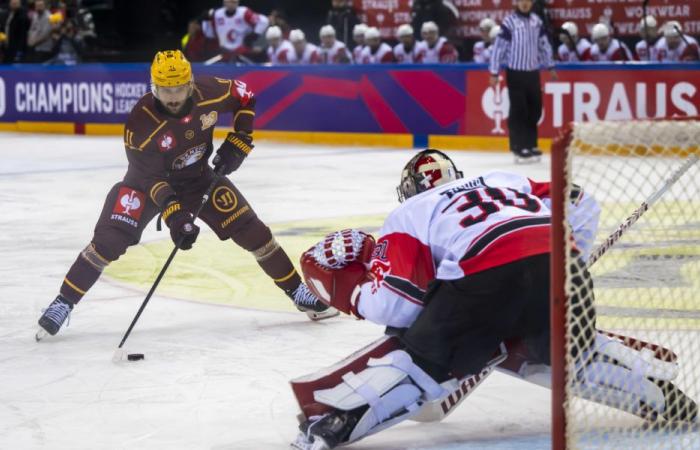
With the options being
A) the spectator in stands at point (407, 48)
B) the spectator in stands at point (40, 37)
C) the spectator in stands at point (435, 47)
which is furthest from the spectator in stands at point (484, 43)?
the spectator in stands at point (40, 37)

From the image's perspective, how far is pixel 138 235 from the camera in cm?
613

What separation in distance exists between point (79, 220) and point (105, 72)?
8.76 metres

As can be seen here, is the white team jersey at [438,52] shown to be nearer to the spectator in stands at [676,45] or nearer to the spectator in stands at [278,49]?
the spectator in stands at [278,49]

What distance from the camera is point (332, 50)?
59.1ft

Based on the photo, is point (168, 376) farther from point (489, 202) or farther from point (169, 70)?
point (489, 202)

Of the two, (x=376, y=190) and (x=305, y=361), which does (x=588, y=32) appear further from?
(x=305, y=361)

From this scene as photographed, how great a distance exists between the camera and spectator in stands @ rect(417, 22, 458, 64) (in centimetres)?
1758

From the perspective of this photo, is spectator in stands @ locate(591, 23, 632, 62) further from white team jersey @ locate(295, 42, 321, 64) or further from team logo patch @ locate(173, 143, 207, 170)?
team logo patch @ locate(173, 143, 207, 170)

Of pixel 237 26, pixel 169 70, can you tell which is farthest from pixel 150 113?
pixel 237 26

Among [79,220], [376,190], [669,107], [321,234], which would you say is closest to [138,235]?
[321,234]

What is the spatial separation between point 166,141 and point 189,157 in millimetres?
200

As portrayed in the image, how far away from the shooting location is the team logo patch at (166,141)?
6027 mm

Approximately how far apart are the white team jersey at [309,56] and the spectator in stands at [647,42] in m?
4.07

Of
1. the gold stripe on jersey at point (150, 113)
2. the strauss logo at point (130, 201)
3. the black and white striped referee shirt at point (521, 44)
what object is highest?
the gold stripe on jersey at point (150, 113)
